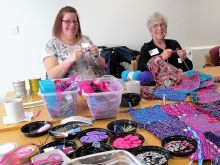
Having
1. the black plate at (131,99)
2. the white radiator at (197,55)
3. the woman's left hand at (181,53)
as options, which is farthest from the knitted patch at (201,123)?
the white radiator at (197,55)

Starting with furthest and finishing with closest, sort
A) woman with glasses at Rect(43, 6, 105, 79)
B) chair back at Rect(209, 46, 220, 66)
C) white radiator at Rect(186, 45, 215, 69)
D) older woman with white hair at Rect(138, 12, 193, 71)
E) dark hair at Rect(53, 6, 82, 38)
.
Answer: white radiator at Rect(186, 45, 215, 69)
chair back at Rect(209, 46, 220, 66)
older woman with white hair at Rect(138, 12, 193, 71)
dark hair at Rect(53, 6, 82, 38)
woman with glasses at Rect(43, 6, 105, 79)

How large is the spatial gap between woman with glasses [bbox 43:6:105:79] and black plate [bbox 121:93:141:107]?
46 centimetres

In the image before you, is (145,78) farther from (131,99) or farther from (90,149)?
(90,149)

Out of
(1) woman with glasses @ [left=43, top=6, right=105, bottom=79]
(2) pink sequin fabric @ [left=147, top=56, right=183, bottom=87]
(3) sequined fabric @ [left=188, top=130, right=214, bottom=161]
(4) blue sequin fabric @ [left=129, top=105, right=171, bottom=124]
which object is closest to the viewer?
(3) sequined fabric @ [left=188, top=130, right=214, bottom=161]

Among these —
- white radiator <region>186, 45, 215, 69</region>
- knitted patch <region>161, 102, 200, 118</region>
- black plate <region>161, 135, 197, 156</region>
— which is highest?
knitted patch <region>161, 102, 200, 118</region>

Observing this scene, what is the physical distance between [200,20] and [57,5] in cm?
209

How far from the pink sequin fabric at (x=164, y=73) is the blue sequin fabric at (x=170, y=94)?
4.2 inches

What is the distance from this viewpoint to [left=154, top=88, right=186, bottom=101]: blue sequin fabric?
1.59 metres

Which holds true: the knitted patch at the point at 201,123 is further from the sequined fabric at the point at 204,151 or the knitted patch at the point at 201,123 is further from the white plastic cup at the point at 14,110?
the white plastic cup at the point at 14,110

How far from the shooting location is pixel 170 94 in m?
1.65

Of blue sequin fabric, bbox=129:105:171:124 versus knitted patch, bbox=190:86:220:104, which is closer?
blue sequin fabric, bbox=129:105:171:124

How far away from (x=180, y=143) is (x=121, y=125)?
1.05 feet

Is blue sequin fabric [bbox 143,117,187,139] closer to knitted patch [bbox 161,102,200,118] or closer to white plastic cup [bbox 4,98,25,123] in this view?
knitted patch [bbox 161,102,200,118]

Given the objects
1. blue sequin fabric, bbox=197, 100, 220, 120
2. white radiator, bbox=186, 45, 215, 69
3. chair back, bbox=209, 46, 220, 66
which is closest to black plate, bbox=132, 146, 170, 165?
blue sequin fabric, bbox=197, 100, 220, 120
